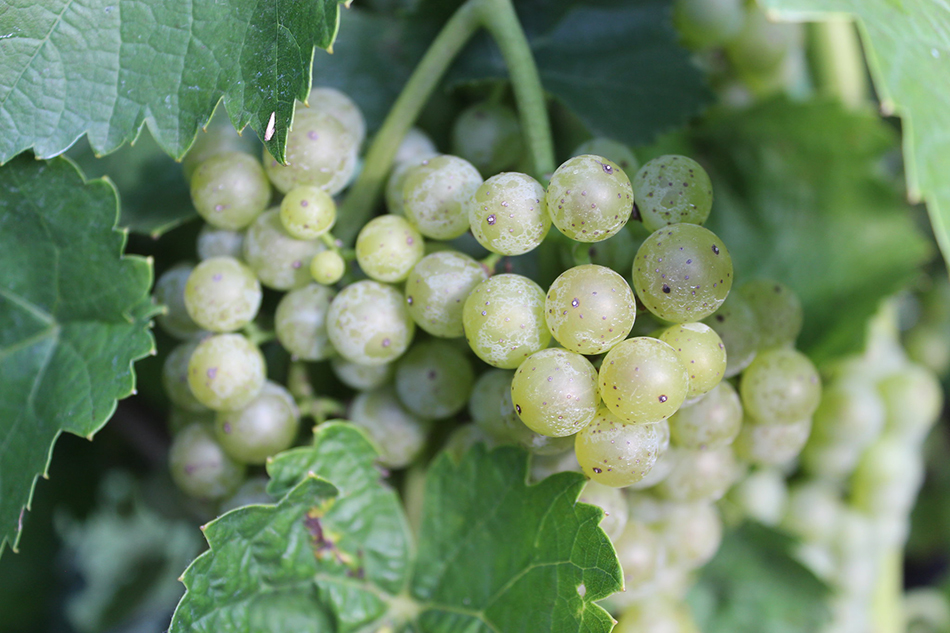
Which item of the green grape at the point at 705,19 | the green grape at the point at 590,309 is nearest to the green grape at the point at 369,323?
the green grape at the point at 590,309

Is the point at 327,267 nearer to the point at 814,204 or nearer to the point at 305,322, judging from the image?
the point at 305,322

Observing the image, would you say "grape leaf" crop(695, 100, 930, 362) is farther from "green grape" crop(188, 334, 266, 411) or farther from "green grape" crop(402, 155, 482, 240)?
"green grape" crop(188, 334, 266, 411)

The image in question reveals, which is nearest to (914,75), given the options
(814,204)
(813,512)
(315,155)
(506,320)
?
(506,320)

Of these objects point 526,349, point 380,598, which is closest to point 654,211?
point 526,349

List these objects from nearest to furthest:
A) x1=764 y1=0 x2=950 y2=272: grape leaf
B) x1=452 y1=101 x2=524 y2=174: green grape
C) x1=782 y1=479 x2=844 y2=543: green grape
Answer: x1=764 y1=0 x2=950 y2=272: grape leaf < x1=452 y1=101 x2=524 y2=174: green grape < x1=782 y1=479 x2=844 y2=543: green grape

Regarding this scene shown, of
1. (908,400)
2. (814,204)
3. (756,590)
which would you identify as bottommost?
(756,590)

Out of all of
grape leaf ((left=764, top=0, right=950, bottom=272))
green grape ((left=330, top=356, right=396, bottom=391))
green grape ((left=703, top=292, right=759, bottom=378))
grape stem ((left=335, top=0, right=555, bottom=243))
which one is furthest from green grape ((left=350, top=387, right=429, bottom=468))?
grape leaf ((left=764, top=0, right=950, bottom=272))
